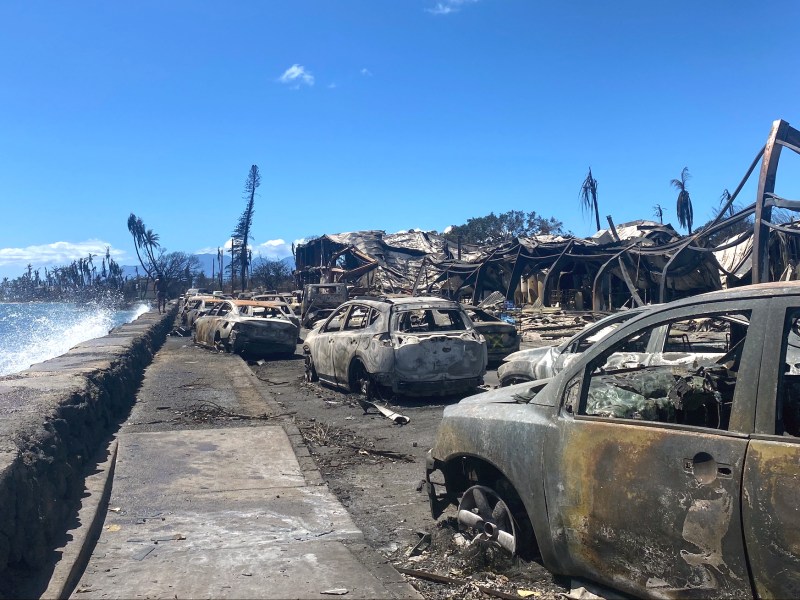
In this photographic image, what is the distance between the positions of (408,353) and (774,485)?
7288mm

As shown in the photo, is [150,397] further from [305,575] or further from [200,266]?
[200,266]

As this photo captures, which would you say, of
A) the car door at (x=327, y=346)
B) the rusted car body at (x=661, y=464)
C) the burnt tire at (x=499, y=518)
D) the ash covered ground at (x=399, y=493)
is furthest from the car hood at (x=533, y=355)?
the burnt tire at (x=499, y=518)

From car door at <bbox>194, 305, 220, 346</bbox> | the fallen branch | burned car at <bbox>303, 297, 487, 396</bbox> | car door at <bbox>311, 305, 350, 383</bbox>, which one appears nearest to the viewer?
the fallen branch

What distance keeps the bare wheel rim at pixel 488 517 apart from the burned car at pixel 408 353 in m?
5.21

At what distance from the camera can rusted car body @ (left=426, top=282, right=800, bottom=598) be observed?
281 centimetres

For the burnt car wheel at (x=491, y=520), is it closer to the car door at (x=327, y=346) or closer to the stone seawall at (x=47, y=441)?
the stone seawall at (x=47, y=441)

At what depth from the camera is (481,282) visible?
28094 mm

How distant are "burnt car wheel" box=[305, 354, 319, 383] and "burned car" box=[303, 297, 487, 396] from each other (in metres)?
1.32

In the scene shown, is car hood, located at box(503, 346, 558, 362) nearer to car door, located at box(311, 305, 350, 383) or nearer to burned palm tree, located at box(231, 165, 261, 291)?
car door, located at box(311, 305, 350, 383)

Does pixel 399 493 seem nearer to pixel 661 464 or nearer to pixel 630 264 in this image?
pixel 661 464

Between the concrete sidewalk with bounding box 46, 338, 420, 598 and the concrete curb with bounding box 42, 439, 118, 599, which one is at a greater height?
the concrete curb with bounding box 42, 439, 118, 599

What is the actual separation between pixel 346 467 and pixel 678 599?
174 inches

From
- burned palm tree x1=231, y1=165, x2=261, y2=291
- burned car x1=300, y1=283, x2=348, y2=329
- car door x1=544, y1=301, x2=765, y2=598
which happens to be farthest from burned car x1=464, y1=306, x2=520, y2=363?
burned palm tree x1=231, y1=165, x2=261, y2=291

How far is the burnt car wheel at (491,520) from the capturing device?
164 inches
